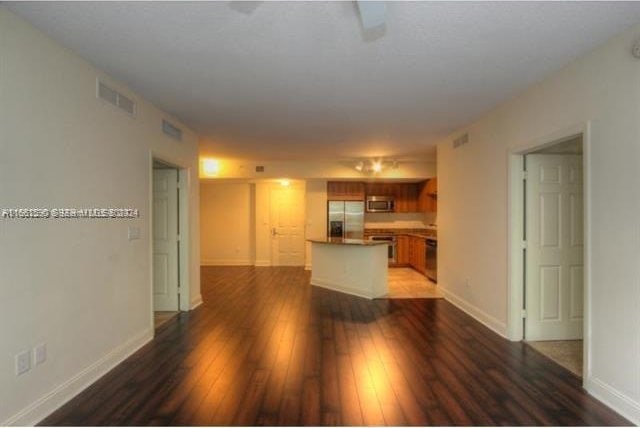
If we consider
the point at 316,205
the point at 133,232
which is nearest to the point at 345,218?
the point at 316,205

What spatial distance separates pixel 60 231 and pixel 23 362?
883mm

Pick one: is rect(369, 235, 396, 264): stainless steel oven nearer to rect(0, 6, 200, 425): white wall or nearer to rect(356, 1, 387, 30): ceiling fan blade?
rect(0, 6, 200, 425): white wall

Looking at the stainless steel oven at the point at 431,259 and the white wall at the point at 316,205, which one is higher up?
the white wall at the point at 316,205

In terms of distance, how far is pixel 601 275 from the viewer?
254cm

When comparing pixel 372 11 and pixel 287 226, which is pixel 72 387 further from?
pixel 287 226

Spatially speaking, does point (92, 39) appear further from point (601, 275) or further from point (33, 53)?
point (601, 275)

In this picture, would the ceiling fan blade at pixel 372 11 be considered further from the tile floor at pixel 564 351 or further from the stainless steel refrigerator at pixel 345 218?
the stainless steel refrigerator at pixel 345 218

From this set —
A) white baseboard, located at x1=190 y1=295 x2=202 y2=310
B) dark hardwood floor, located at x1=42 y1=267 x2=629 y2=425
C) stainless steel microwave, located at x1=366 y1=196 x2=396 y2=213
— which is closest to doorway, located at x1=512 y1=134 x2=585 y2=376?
dark hardwood floor, located at x1=42 y1=267 x2=629 y2=425

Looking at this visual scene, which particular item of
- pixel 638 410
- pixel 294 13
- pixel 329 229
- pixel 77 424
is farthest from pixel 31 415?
pixel 329 229

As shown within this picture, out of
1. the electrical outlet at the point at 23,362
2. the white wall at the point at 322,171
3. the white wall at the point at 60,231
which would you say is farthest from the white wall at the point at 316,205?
the electrical outlet at the point at 23,362

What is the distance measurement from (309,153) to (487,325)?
421cm

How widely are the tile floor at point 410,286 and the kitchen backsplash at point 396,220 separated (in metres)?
Result: 1.67

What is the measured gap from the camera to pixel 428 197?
8.45 meters

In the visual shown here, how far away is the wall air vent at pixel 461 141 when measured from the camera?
4762mm
